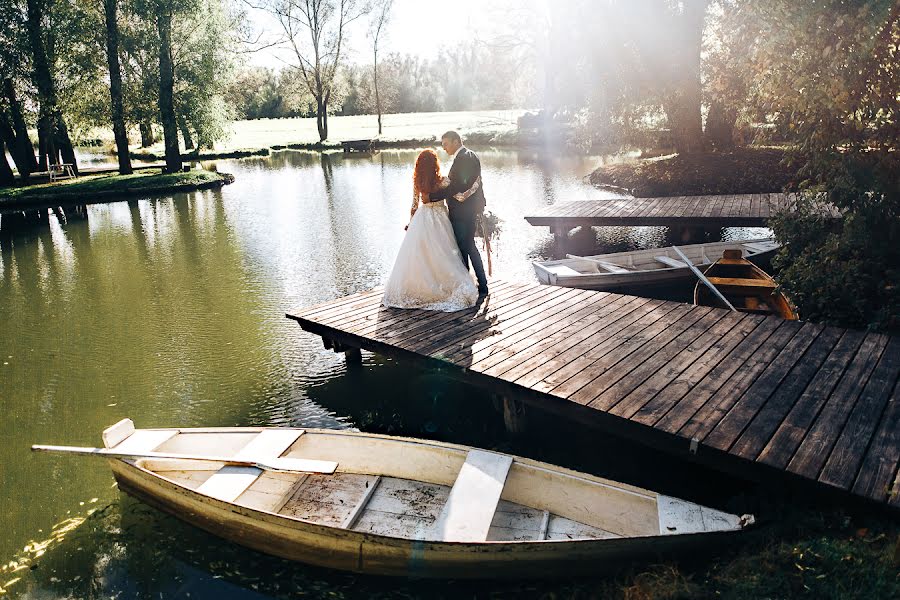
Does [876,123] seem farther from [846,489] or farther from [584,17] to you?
[584,17]

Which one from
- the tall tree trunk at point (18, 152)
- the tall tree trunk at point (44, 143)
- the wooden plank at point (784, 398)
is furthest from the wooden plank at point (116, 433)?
the tall tree trunk at point (18, 152)

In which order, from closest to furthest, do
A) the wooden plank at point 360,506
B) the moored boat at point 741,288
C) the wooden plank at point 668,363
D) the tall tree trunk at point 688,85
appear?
the wooden plank at point 360,506, the wooden plank at point 668,363, the moored boat at point 741,288, the tall tree trunk at point 688,85

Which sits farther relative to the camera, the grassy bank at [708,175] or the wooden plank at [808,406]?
the grassy bank at [708,175]

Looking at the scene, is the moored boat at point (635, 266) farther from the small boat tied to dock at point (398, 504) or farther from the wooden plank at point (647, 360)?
the small boat tied to dock at point (398, 504)

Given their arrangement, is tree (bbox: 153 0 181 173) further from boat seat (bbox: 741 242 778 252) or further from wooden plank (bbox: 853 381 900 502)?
wooden plank (bbox: 853 381 900 502)

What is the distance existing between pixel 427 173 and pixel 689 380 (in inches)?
167

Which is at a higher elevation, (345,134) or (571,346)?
(345,134)

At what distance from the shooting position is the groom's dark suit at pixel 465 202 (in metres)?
8.59

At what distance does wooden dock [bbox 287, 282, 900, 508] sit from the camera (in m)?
5.11

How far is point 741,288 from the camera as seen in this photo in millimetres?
9641

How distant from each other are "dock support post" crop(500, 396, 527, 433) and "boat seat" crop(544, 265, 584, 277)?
4.07 m

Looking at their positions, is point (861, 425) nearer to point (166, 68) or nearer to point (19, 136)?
point (166, 68)

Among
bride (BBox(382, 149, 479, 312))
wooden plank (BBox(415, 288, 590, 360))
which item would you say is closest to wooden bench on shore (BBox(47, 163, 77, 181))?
bride (BBox(382, 149, 479, 312))

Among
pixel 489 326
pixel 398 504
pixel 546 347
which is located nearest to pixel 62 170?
pixel 489 326
